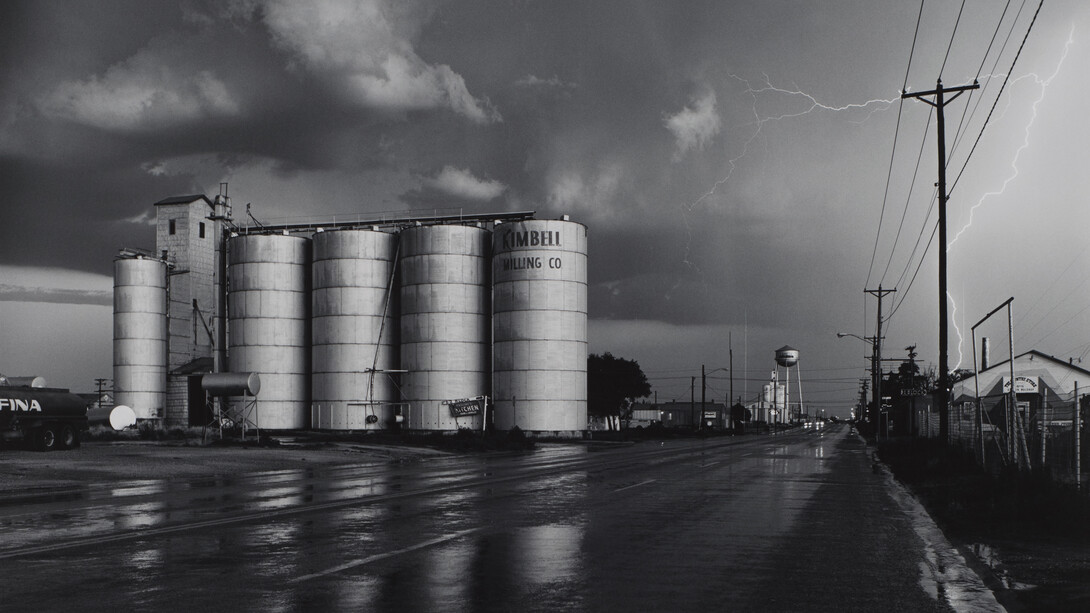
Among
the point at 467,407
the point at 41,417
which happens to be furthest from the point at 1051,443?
the point at 467,407

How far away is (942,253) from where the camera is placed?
1265 inches

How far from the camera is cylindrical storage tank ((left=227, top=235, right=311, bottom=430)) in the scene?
70.3 m

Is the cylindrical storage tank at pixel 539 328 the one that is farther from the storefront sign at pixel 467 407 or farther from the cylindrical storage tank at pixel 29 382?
the cylindrical storage tank at pixel 29 382

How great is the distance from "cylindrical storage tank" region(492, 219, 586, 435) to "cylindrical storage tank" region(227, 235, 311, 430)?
1485 centimetres

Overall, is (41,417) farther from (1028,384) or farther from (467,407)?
(1028,384)

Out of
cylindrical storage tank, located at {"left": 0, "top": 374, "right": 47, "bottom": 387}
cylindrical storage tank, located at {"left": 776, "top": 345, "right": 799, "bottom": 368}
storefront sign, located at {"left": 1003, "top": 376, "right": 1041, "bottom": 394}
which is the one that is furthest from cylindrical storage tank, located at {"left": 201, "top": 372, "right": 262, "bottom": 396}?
cylindrical storage tank, located at {"left": 776, "top": 345, "right": 799, "bottom": 368}

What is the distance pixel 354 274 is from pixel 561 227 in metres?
14.8

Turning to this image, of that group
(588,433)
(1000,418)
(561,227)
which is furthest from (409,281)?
(1000,418)

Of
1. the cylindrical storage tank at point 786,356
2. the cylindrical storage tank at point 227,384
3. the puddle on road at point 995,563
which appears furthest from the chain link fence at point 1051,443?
the cylindrical storage tank at point 786,356

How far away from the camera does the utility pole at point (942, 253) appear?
3109 centimetres

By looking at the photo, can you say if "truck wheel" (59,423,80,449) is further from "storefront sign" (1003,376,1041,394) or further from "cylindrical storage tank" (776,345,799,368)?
"cylindrical storage tank" (776,345,799,368)

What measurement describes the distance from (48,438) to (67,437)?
940 mm

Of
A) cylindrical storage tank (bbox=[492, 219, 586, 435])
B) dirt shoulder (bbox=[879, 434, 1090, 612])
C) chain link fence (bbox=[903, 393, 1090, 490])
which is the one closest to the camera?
dirt shoulder (bbox=[879, 434, 1090, 612])

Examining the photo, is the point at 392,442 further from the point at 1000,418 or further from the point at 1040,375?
the point at 1040,375
